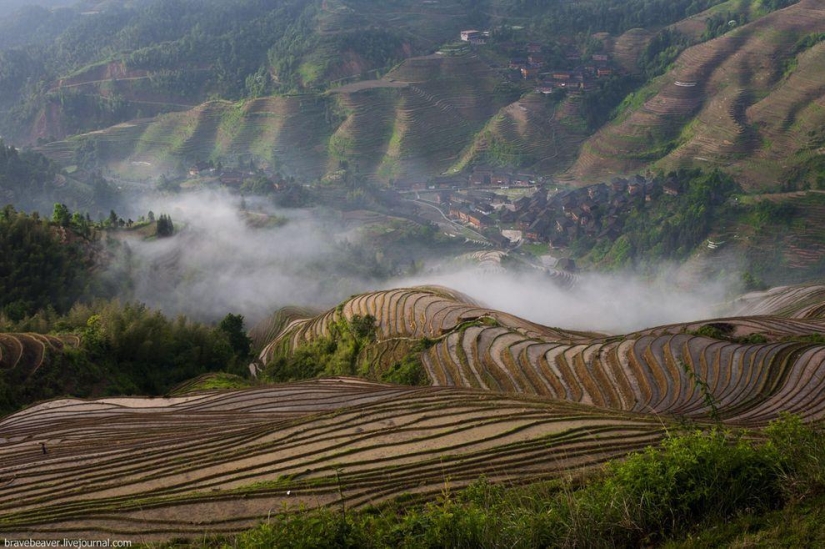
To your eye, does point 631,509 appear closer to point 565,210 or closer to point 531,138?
point 565,210

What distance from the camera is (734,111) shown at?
50.2 meters

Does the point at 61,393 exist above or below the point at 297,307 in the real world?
above

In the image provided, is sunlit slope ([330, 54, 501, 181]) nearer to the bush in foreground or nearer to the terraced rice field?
the terraced rice field

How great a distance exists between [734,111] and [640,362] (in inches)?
1726

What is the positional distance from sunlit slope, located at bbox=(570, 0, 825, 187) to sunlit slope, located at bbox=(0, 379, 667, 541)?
40.5 metres

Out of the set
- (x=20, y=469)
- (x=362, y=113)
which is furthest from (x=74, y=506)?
(x=362, y=113)

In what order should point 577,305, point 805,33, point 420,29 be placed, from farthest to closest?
point 420,29
point 805,33
point 577,305

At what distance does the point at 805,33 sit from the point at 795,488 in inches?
2372

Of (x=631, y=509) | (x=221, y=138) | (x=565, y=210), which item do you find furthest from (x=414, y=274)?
(x=221, y=138)

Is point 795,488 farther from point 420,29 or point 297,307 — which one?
point 420,29

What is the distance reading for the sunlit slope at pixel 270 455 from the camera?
728 cm

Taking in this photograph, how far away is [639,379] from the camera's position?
44.8 feet

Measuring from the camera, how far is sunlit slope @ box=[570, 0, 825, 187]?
147 feet

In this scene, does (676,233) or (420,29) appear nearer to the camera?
(676,233)
